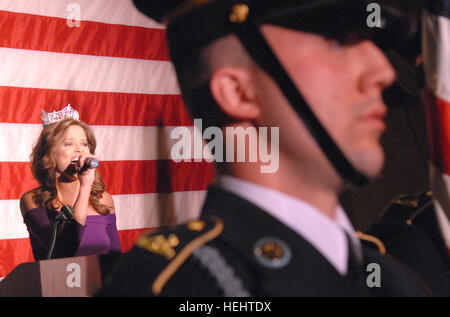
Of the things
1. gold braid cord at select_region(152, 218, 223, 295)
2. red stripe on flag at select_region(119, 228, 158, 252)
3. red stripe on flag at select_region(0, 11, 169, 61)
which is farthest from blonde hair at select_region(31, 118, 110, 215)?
gold braid cord at select_region(152, 218, 223, 295)

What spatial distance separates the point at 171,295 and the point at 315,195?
0.54ft

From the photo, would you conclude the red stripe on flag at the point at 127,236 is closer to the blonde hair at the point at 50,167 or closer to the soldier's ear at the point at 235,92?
the blonde hair at the point at 50,167

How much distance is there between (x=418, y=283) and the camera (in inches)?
19.5

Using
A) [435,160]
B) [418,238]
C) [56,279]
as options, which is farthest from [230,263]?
[56,279]

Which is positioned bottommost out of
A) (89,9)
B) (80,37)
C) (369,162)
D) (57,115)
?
(369,162)

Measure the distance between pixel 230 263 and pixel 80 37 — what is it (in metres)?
1.80

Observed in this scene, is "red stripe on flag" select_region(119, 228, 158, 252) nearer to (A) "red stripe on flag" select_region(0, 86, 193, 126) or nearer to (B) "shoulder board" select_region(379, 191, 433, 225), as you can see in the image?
(A) "red stripe on flag" select_region(0, 86, 193, 126)

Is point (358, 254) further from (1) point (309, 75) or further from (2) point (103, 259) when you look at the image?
(2) point (103, 259)

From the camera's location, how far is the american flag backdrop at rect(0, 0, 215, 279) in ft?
6.07

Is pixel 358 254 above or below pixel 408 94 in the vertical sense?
below

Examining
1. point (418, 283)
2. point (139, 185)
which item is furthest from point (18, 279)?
point (139, 185)

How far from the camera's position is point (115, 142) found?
1.99 metres

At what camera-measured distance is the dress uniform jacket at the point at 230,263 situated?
1.28 feet

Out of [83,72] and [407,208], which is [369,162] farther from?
[83,72]
